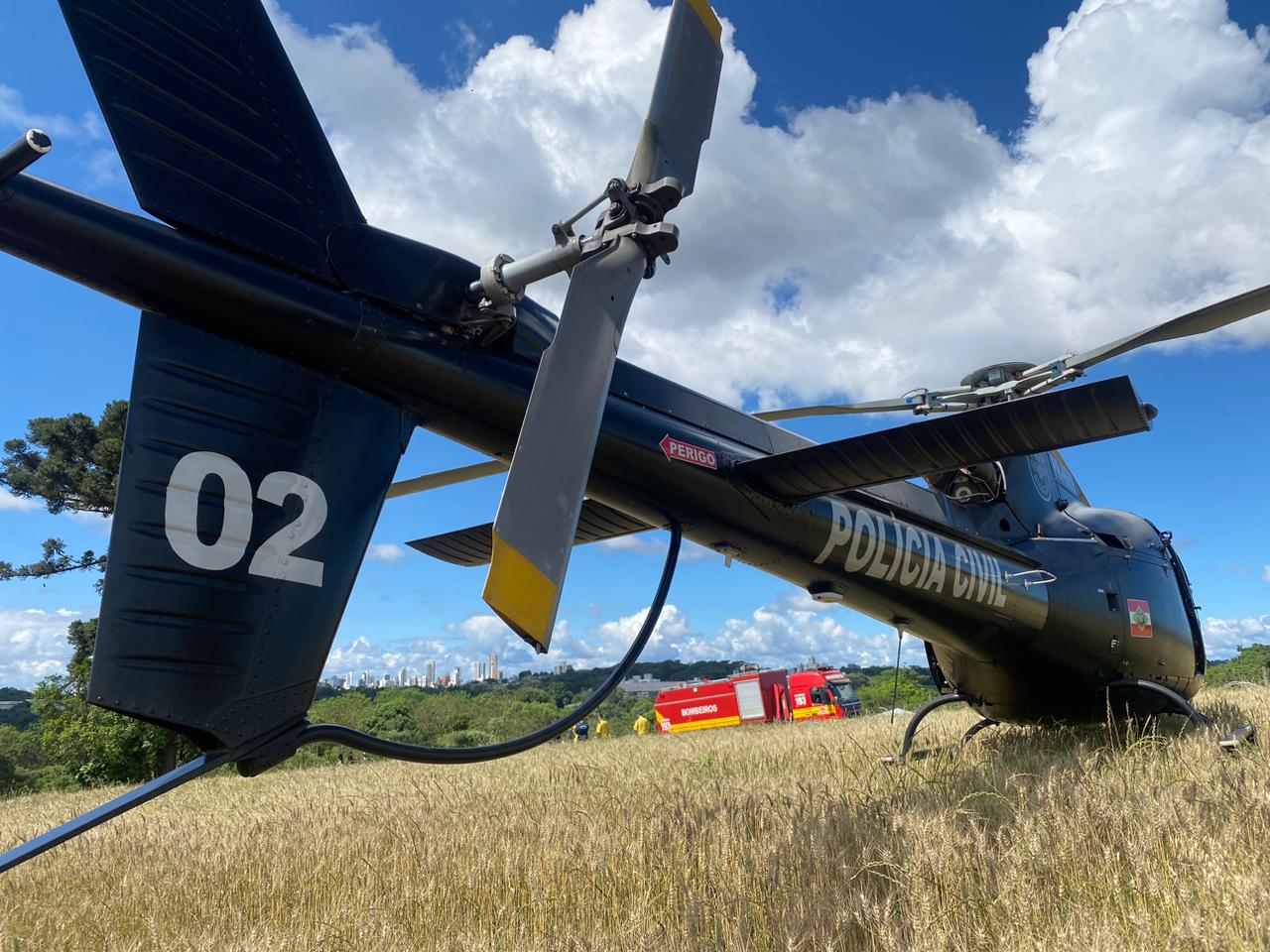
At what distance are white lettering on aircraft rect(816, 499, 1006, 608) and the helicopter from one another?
93 centimetres

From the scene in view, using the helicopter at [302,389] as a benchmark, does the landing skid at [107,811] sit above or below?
below

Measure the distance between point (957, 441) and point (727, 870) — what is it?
2.68 meters

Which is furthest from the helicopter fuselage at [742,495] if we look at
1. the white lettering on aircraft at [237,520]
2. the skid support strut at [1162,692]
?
→ the white lettering on aircraft at [237,520]

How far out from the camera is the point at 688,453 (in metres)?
5.14

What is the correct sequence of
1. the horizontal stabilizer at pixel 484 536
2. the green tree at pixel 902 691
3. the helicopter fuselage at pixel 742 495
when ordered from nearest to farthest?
the helicopter fuselage at pixel 742 495, the horizontal stabilizer at pixel 484 536, the green tree at pixel 902 691

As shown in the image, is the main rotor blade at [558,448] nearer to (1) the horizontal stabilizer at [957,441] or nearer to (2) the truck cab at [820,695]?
(1) the horizontal stabilizer at [957,441]

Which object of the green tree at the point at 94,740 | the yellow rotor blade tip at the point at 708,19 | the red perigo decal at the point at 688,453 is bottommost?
the green tree at the point at 94,740

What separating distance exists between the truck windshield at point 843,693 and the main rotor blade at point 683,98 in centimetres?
2949

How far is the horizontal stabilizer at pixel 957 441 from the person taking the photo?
4141mm

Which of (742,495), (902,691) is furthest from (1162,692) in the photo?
(902,691)

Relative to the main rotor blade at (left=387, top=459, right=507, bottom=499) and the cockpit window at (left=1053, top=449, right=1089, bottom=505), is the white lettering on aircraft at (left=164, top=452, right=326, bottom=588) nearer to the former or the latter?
the main rotor blade at (left=387, top=459, right=507, bottom=499)

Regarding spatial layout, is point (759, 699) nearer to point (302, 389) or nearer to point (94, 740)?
point (94, 740)

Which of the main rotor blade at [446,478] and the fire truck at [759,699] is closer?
the main rotor blade at [446,478]

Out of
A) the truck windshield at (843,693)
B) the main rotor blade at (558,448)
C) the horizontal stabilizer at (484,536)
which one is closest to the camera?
the main rotor blade at (558,448)
